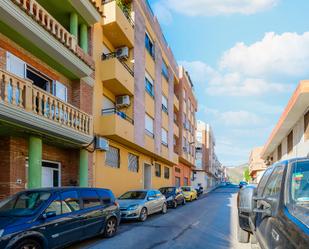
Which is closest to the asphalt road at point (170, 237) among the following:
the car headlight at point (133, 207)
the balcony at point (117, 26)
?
the car headlight at point (133, 207)

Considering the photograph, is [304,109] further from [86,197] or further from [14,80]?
[14,80]

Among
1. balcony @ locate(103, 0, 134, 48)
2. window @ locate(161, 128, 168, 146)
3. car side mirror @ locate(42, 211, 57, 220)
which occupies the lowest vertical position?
car side mirror @ locate(42, 211, 57, 220)

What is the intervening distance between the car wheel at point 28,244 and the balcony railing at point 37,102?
153 inches

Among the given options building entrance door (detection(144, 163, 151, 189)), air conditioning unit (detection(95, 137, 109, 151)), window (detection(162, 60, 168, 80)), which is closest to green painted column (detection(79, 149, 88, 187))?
air conditioning unit (detection(95, 137, 109, 151))

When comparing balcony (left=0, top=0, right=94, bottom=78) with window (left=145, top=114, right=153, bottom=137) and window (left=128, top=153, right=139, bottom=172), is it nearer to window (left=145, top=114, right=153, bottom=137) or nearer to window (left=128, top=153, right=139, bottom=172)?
window (left=128, top=153, right=139, bottom=172)

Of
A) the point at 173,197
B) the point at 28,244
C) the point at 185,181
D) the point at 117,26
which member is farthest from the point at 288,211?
the point at 185,181

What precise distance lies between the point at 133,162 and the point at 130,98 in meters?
4.61

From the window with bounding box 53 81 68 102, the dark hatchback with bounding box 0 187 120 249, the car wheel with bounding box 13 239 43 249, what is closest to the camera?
the car wheel with bounding box 13 239 43 249

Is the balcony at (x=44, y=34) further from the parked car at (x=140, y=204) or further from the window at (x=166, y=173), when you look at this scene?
the window at (x=166, y=173)

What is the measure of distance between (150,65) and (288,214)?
19548mm

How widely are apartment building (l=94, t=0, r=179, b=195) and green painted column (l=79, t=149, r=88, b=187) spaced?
95 centimetres

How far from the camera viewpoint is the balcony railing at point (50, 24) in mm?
9398

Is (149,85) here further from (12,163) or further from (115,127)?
(12,163)

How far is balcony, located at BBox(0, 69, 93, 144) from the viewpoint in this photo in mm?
8109
